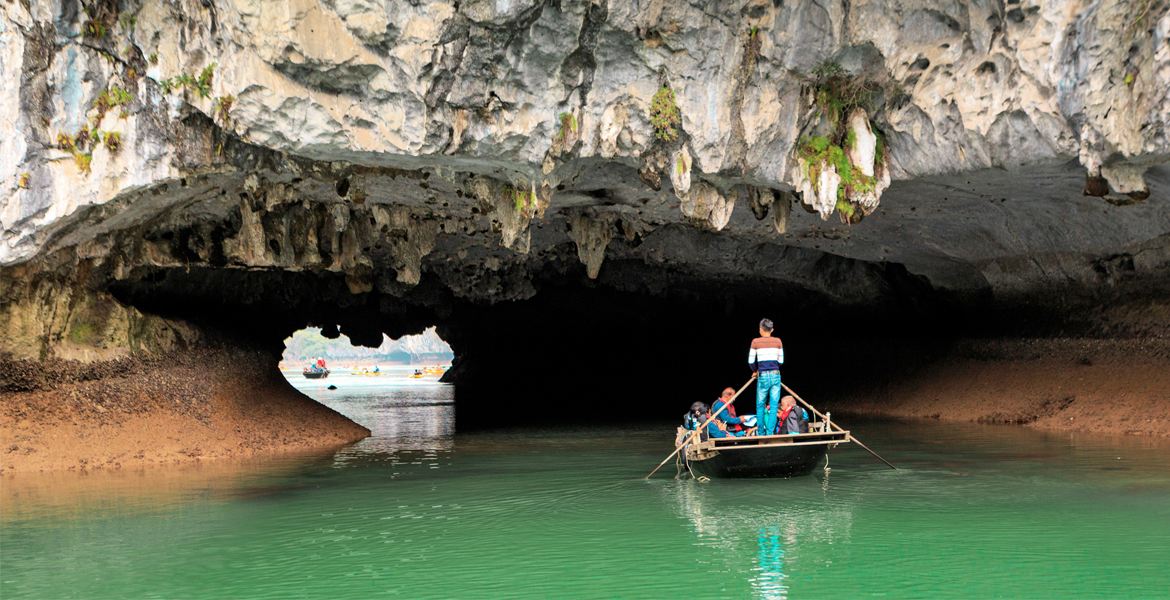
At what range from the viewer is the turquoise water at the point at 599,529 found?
8.50 m

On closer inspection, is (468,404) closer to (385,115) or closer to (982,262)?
(982,262)

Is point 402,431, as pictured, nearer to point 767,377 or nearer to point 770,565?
point 767,377

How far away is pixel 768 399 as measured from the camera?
14.4m

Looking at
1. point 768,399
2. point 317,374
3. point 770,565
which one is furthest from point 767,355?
point 317,374

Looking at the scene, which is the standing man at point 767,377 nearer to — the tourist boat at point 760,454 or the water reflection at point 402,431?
the tourist boat at point 760,454

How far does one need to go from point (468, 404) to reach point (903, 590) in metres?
29.7

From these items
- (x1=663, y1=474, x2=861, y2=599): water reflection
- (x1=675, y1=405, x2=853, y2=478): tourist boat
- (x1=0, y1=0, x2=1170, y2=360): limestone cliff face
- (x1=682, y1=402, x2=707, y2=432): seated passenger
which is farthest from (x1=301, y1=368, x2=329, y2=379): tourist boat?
(x1=663, y1=474, x2=861, y2=599): water reflection

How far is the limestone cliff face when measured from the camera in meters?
13.2

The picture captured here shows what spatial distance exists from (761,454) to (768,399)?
2.90 ft

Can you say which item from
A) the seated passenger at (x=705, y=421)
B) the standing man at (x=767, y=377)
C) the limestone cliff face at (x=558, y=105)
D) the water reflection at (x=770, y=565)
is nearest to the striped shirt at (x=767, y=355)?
the standing man at (x=767, y=377)

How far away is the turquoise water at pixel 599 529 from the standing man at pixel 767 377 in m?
0.90

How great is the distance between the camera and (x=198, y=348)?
67.5 ft

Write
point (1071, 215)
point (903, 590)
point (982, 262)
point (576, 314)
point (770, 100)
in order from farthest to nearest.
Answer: point (576, 314) → point (982, 262) → point (1071, 215) → point (770, 100) → point (903, 590)

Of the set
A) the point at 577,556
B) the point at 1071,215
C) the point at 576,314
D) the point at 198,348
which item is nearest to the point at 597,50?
the point at 577,556
